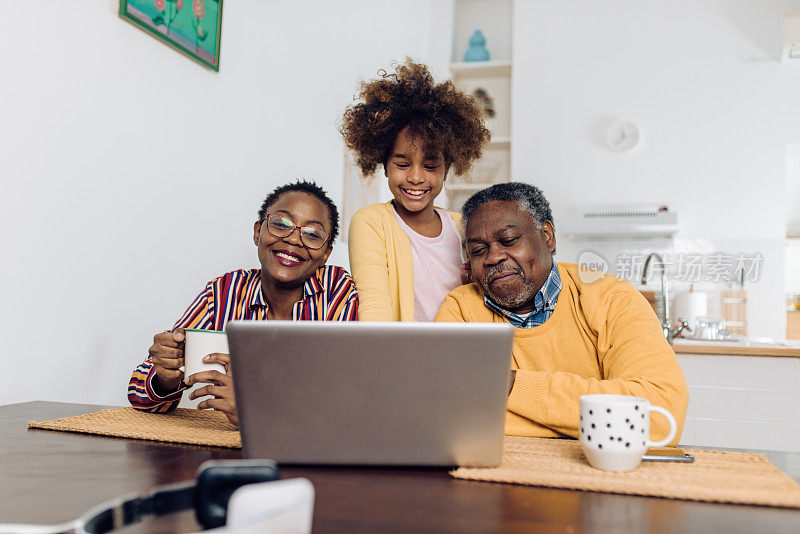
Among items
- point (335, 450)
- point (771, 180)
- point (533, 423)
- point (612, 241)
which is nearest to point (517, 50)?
point (612, 241)

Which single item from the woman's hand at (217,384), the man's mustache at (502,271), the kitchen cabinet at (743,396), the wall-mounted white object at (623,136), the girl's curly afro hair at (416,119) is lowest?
the kitchen cabinet at (743,396)

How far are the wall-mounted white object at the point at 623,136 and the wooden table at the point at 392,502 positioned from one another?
12.8 ft

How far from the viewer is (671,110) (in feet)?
14.6

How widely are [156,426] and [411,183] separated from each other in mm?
922

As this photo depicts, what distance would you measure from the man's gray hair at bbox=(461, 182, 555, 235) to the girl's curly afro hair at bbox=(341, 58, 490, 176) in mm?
269

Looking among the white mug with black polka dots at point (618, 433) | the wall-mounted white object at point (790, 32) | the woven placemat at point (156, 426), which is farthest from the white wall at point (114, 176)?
the wall-mounted white object at point (790, 32)

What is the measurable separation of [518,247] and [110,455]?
0.94 m

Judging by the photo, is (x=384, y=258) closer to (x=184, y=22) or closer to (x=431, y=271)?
(x=431, y=271)

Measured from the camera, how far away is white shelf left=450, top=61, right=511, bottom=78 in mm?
4758

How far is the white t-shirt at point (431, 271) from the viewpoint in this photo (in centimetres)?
174

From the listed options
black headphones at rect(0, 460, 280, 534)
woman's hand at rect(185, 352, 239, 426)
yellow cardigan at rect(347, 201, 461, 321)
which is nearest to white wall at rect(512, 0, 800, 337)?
yellow cardigan at rect(347, 201, 461, 321)

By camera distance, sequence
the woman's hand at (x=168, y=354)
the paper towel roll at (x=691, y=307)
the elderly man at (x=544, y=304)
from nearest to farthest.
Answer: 1. the woman's hand at (x=168, y=354)
2. the elderly man at (x=544, y=304)
3. the paper towel roll at (x=691, y=307)

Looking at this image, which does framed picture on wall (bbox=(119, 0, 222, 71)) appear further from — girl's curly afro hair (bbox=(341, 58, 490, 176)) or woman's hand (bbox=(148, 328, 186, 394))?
woman's hand (bbox=(148, 328, 186, 394))

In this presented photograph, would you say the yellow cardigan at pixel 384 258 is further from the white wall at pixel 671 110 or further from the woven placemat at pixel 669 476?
the white wall at pixel 671 110
